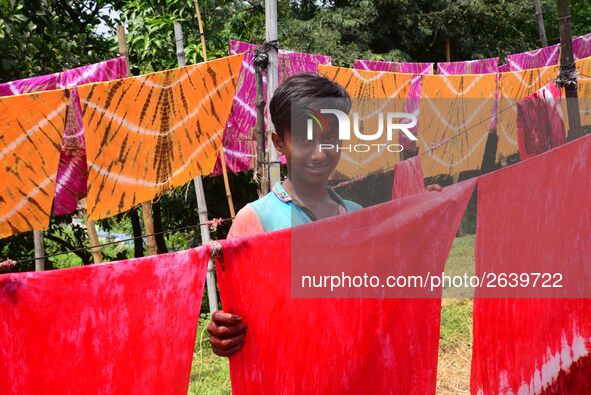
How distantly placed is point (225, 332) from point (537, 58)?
224 inches

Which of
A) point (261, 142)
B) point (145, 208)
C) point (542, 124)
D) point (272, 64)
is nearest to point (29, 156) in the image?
point (145, 208)

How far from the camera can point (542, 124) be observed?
2.64m

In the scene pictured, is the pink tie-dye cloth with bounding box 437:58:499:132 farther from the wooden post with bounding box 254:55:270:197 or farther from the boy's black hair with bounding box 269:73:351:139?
the boy's black hair with bounding box 269:73:351:139

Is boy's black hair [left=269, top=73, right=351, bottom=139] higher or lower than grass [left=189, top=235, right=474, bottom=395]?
higher

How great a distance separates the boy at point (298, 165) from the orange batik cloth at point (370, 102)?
2.43 metres

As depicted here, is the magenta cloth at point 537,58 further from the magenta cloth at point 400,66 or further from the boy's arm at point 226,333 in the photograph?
the boy's arm at point 226,333

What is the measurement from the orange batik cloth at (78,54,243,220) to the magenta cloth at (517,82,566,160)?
4.81 feet

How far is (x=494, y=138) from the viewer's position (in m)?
4.10

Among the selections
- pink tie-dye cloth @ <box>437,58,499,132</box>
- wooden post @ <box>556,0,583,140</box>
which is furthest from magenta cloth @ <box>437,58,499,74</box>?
wooden post @ <box>556,0,583,140</box>

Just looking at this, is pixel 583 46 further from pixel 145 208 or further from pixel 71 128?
pixel 71 128

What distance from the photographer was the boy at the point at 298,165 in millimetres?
1281

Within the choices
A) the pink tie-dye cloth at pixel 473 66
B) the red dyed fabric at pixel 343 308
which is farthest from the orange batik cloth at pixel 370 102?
the red dyed fabric at pixel 343 308

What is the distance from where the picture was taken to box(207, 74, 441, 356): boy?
50.4 inches

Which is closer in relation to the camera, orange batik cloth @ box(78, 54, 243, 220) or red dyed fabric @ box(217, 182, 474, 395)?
red dyed fabric @ box(217, 182, 474, 395)
